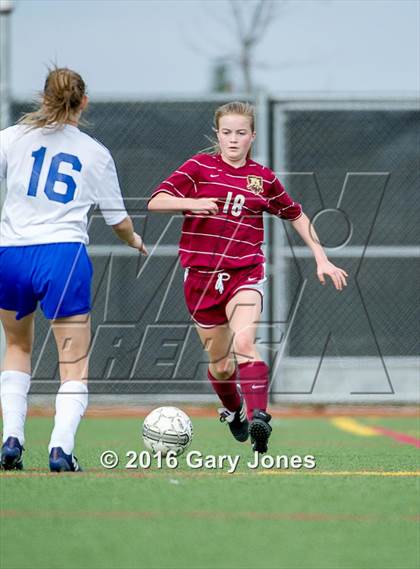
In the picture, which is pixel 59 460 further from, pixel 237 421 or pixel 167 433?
pixel 237 421

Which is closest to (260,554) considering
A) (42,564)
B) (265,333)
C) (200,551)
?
(200,551)

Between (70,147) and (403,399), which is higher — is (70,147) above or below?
below

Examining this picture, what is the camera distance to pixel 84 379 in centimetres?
592

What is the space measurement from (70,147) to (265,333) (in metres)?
5.52

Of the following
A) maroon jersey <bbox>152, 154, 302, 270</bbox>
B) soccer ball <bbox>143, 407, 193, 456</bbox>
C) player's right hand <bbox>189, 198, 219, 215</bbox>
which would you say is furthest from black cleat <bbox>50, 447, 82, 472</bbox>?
maroon jersey <bbox>152, 154, 302, 270</bbox>

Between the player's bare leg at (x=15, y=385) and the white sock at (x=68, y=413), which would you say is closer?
the white sock at (x=68, y=413)

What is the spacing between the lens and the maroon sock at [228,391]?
7344 millimetres

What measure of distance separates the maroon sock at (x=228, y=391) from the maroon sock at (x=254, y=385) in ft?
2.42

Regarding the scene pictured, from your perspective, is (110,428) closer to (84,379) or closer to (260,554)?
(84,379)

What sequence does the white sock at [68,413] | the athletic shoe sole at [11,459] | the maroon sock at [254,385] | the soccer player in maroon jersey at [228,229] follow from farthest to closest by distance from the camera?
the soccer player in maroon jersey at [228,229] < the maroon sock at [254,385] < the athletic shoe sole at [11,459] < the white sock at [68,413]

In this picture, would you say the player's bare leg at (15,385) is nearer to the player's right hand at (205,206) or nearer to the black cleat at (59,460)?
the black cleat at (59,460)

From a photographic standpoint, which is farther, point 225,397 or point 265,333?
point 265,333

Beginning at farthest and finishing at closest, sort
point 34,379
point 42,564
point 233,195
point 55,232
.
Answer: point 34,379 → point 233,195 → point 55,232 → point 42,564

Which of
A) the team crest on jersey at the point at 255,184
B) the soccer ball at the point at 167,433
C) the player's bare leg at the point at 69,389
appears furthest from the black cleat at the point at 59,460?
the team crest on jersey at the point at 255,184
